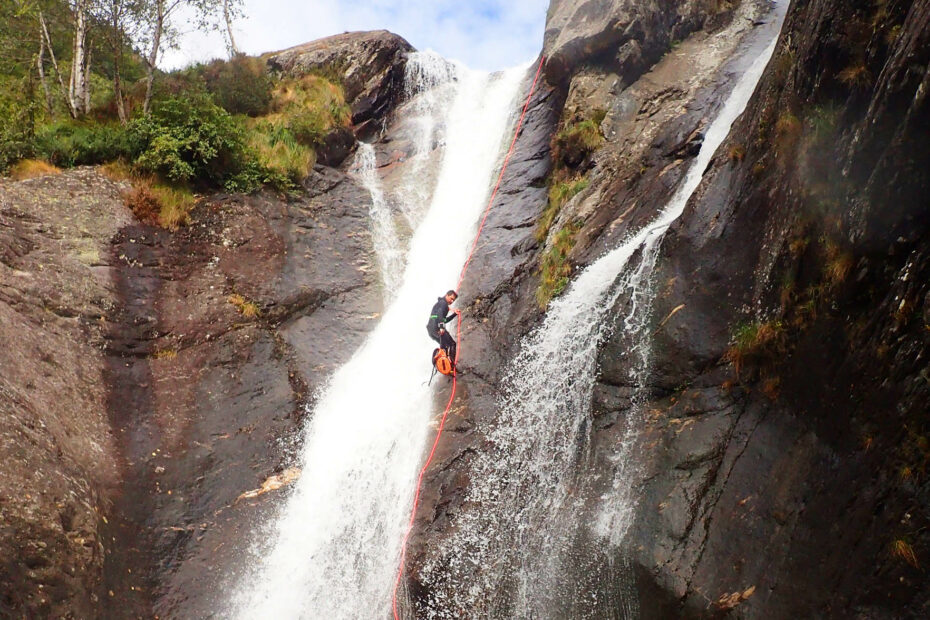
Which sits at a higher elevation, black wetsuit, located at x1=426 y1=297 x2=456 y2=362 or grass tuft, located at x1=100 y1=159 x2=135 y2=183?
grass tuft, located at x1=100 y1=159 x2=135 y2=183

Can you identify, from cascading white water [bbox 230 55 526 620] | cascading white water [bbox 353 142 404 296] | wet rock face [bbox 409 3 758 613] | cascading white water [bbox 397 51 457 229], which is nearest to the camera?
cascading white water [bbox 230 55 526 620]

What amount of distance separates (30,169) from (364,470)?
9.43 m

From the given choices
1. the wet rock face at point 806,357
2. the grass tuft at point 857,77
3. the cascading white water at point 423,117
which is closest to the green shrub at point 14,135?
the cascading white water at point 423,117

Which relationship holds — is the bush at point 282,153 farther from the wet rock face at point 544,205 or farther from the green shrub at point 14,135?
the wet rock face at point 544,205

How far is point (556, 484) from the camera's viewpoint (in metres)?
7.98

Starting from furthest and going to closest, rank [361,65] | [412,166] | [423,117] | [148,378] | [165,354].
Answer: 1. [361,65]
2. [423,117]
3. [412,166]
4. [165,354]
5. [148,378]

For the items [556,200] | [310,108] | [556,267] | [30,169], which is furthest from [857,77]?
[310,108]

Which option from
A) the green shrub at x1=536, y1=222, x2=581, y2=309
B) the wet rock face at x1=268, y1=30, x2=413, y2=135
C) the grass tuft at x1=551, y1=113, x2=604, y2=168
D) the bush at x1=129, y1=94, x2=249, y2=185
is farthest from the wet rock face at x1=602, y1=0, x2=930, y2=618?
the wet rock face at x1=268, y1=30, x2=413, y2=135

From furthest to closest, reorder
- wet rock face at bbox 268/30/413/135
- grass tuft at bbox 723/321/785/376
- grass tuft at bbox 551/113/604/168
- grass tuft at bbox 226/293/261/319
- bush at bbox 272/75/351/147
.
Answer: wet rock face at bbox 268/30/413/135 → bush at bbox 272/75/351/147 → grass tuft at bbox 551/113/604/168 → grass tuft at bbox 226/293/261/319 → grass tuft at bbox 723/321/785/376

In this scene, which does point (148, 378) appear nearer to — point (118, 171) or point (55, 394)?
point (55, 394)

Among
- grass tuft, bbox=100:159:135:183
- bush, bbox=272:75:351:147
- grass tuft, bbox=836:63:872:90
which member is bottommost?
grass tuft, bbox=836:63:872:90

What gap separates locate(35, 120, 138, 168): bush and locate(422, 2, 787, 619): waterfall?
10.4 meters

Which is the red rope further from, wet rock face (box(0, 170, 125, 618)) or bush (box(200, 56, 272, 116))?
bush (box(200, 56, 272, 116))

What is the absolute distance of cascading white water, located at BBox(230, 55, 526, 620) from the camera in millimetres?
8562
